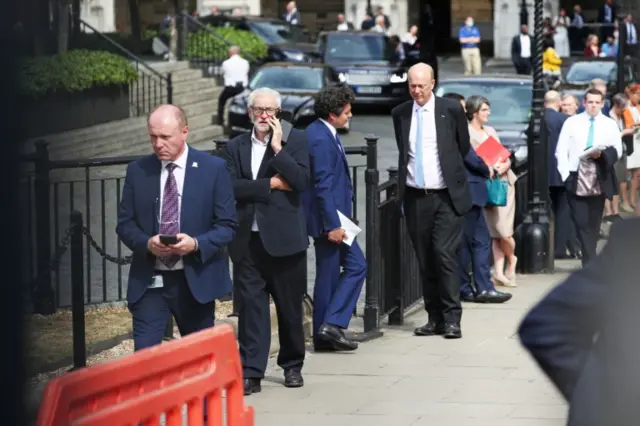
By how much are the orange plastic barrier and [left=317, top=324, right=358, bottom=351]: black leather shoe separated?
13.2 ft

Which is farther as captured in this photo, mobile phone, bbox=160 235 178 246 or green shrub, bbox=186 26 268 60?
green shrub, bbox=186 26 268 60

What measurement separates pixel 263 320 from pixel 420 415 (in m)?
1.09

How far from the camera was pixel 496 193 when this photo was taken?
1166 centimetres

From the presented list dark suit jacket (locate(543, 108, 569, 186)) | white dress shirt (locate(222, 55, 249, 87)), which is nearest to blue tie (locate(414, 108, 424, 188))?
dark suit jacket (locate(543, 108, 569, 186))

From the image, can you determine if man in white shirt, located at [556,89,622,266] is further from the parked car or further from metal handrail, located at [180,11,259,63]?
metal handrail, located at [180,11,259,63]

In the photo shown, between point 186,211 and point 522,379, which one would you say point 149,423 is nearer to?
point 186,211

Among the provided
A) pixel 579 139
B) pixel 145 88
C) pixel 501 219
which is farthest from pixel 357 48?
pixel 501 219

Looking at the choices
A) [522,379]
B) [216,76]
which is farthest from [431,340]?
[216,76]

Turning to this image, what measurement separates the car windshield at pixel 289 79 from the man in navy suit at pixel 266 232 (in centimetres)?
1944

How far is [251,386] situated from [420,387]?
1.01m

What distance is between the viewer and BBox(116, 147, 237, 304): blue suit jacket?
6531 mm

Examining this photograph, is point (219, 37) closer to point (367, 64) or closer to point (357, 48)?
point (357, 48)

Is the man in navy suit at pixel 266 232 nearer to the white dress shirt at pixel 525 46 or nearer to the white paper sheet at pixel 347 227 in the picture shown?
the white paper sheet at pixel 347 227

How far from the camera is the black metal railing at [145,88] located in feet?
83.0
